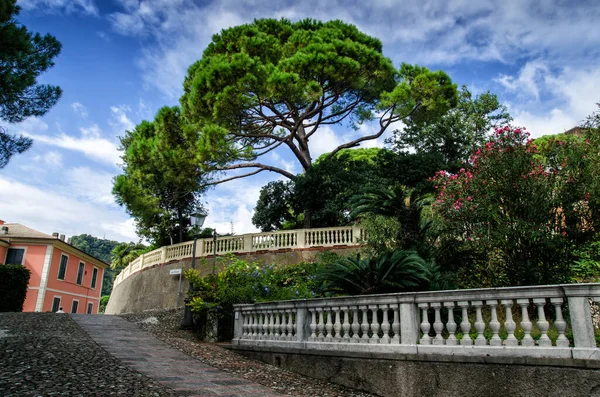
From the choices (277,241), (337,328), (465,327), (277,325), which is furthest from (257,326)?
(277,241)

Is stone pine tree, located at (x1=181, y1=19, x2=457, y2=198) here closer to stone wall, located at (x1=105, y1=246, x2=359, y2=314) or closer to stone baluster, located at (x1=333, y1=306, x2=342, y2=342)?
stone wall, located at (x1=105, y1=246, x2=359, y2=314)

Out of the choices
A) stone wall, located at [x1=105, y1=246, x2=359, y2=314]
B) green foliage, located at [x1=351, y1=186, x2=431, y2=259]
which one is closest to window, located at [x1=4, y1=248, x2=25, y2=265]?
stone wall, located at [x1=105, y1=246, x2=359, y2=314]

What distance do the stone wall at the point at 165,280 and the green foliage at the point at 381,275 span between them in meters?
7.24

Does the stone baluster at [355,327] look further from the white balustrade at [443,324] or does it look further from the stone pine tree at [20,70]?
the stone pine tree at [20,70]

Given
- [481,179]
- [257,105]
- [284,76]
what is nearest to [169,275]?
[257,105]

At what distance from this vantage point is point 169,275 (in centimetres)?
1862

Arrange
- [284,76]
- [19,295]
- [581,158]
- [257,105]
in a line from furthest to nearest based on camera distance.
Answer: [257,105] < [284,76] < [19,295] < [581,158]

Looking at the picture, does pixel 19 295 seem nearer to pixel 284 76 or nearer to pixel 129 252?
pixel 284 76

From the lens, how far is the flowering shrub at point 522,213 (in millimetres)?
7383

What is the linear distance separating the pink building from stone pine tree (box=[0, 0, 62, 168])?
17791mm

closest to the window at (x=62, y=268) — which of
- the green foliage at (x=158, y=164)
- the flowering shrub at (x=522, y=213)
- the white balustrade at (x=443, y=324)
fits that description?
the green foliage at (x=158, y=164)

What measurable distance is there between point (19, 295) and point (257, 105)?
11541mm

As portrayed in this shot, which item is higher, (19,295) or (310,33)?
(310,33)

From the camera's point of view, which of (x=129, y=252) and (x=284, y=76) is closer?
(x=284, y=76)
